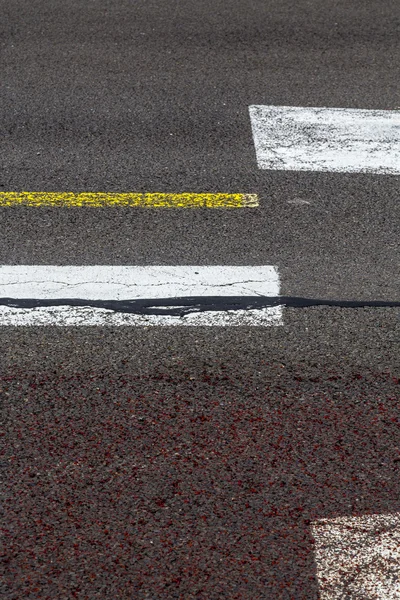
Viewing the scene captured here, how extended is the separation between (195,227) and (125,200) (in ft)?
1.81

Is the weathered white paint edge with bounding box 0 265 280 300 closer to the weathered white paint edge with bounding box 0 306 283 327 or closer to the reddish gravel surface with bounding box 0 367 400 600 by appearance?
the weathered white paint edge with bounding box 0 306 283 327

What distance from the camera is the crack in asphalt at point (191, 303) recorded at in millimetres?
4578

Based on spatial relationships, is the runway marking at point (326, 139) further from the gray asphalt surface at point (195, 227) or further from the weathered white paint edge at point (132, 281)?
the weathered white paint edge at point (132, 281)

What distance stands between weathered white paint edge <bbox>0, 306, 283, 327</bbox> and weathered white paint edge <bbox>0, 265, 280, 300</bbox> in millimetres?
132

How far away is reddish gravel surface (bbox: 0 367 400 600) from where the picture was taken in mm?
3137

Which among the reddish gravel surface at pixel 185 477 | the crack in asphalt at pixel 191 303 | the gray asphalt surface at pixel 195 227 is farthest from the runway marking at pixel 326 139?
the reddish gravel surface at pixel 185 477

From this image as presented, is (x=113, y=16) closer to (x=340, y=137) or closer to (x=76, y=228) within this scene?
(x=340, y=137)

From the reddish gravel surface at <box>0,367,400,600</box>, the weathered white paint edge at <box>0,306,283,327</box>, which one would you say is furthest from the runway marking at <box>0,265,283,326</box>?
the reddish gravel surface at <box>0,367,400,600</box>

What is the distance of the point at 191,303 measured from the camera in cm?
464

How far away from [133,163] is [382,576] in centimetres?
370

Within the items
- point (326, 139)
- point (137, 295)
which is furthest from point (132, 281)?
point (326, 139)

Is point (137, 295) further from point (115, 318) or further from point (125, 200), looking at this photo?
point (125, 200)

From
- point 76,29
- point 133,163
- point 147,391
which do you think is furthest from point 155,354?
point 76,29

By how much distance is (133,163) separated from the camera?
6.11 meters
